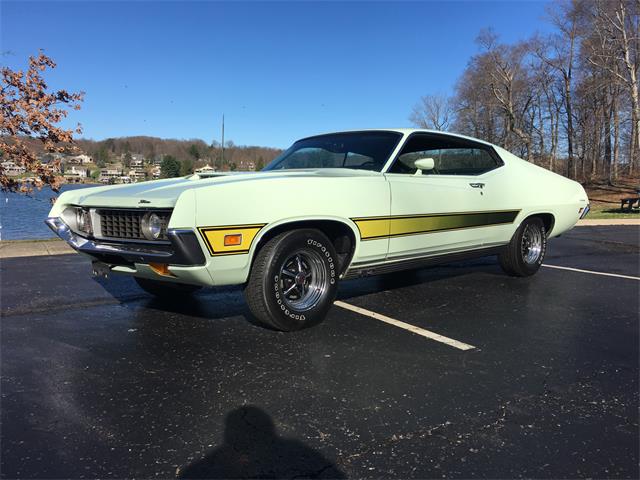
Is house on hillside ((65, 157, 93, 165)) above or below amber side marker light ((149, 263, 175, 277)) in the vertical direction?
above

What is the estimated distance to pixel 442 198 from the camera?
4.71m

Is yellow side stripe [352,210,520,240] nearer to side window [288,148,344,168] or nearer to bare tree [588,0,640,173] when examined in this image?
side window [288,148,344,168]

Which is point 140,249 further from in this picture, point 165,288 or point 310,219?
point 165,288

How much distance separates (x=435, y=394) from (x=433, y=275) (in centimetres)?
359

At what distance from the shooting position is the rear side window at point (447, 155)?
464cm

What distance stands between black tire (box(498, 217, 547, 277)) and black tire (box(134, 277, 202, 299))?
11.9 ft

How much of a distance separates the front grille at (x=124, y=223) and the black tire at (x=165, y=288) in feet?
3.76

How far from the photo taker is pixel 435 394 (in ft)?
9.10

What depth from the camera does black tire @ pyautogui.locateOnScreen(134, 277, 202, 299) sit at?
4761 mm

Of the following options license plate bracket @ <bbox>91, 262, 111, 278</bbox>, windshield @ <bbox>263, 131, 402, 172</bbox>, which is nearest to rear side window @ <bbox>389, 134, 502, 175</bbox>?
windshield @ <bbox>263, 131, 402, 172</bbox>

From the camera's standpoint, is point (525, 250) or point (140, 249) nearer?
point (140, 249)

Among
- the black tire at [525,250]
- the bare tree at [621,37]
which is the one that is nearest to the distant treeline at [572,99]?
the bare tree at [621,37]

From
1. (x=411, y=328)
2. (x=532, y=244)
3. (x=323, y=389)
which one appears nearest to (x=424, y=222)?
(x=411, y=328)

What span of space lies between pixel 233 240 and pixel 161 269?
1.77ft
